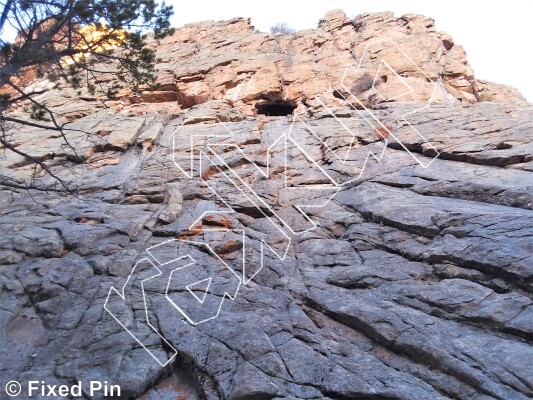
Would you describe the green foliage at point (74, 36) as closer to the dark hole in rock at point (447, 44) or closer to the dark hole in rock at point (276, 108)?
the dark hole in rock at point (276, 108)

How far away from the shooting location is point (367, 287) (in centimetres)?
729

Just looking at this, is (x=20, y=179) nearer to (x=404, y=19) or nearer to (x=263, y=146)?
(x=263, y=146)

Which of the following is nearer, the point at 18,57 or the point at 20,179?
the point at 18,57

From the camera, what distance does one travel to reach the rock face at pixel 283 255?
5.91 metres

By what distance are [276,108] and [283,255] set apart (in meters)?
11.2

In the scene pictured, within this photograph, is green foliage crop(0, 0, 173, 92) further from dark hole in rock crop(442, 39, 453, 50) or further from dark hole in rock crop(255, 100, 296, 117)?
dark hole in rock crop(442, 39, 453, 50)

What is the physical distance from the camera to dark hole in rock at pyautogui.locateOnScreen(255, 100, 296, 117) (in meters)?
17.9

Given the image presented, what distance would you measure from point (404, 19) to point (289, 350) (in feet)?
61.3

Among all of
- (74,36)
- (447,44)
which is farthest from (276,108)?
(74,36)

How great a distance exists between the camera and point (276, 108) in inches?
730

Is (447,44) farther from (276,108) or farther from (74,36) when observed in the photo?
(74,36)

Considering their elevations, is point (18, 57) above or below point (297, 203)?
above

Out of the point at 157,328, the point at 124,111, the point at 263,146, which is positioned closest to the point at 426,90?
the point at 263,146

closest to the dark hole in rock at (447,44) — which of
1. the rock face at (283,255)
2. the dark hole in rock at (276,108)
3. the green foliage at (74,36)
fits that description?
the rock face at (283,255)
